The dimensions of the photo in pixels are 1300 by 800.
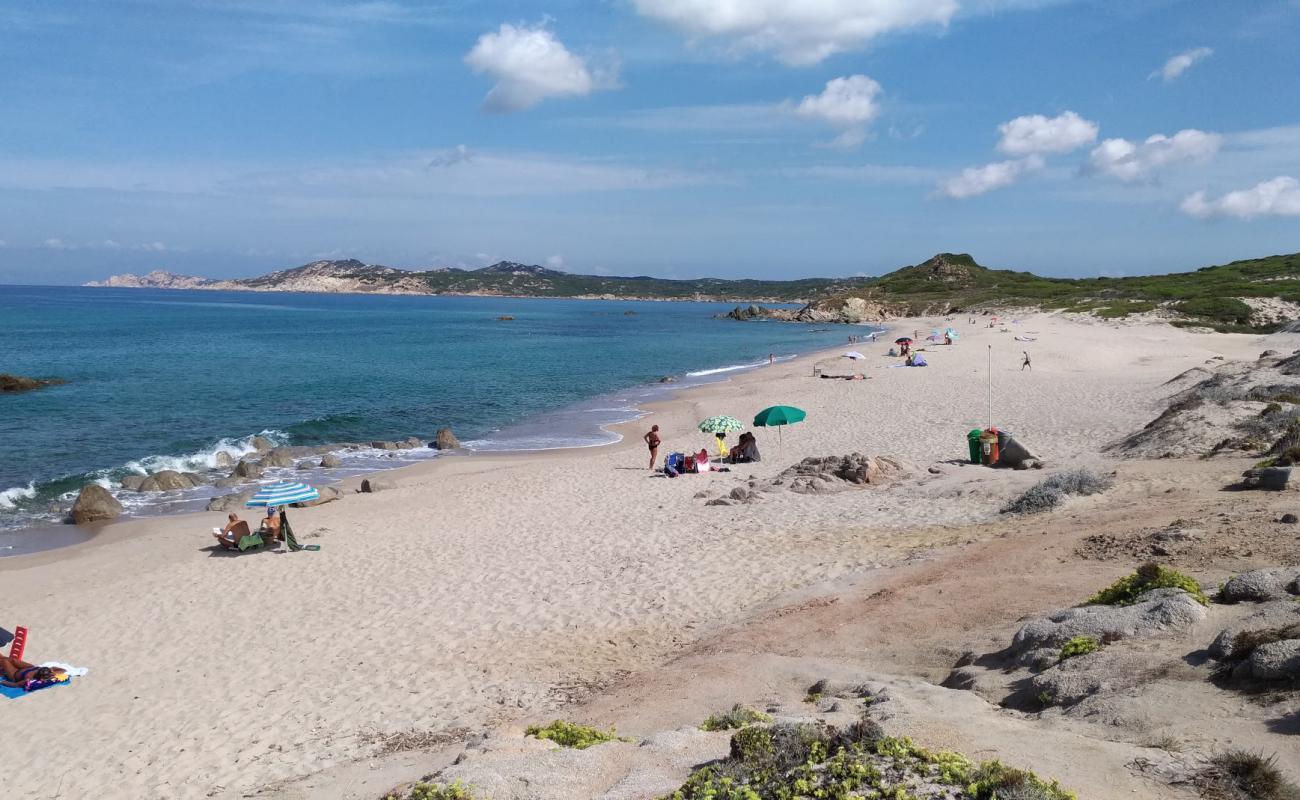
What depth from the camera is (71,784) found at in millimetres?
8078

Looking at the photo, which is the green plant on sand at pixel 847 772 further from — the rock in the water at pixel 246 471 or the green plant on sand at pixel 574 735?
the rock in the water at pixel 246 471

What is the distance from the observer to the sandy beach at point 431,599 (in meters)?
8.62

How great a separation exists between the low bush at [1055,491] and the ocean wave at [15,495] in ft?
76.9

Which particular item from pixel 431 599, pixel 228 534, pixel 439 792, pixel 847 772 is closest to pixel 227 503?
pixel 228 534

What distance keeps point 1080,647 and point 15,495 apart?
978 inches

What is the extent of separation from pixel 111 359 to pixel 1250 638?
62.5 metres

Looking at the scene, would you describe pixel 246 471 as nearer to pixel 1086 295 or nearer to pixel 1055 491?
pixel 1055 491

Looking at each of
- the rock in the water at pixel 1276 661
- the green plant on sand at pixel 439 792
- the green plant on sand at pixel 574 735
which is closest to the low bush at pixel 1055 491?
the rock in the water at pixel 1276 661

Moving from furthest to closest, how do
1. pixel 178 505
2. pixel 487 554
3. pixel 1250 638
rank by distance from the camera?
pixel 178 505, pixel 487 554, pixel 1250 638

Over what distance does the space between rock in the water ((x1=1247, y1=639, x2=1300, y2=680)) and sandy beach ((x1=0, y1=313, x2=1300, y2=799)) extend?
1.95 metres

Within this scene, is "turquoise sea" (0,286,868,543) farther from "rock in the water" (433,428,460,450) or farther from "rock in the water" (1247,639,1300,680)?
"rock in the water" (1247,639,1300,680)

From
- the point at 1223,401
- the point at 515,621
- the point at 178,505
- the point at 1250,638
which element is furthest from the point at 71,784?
the point at 1223,401

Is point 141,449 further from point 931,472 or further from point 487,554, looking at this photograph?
point 931,472

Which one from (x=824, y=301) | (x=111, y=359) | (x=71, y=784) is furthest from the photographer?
(x=824, y=301)
